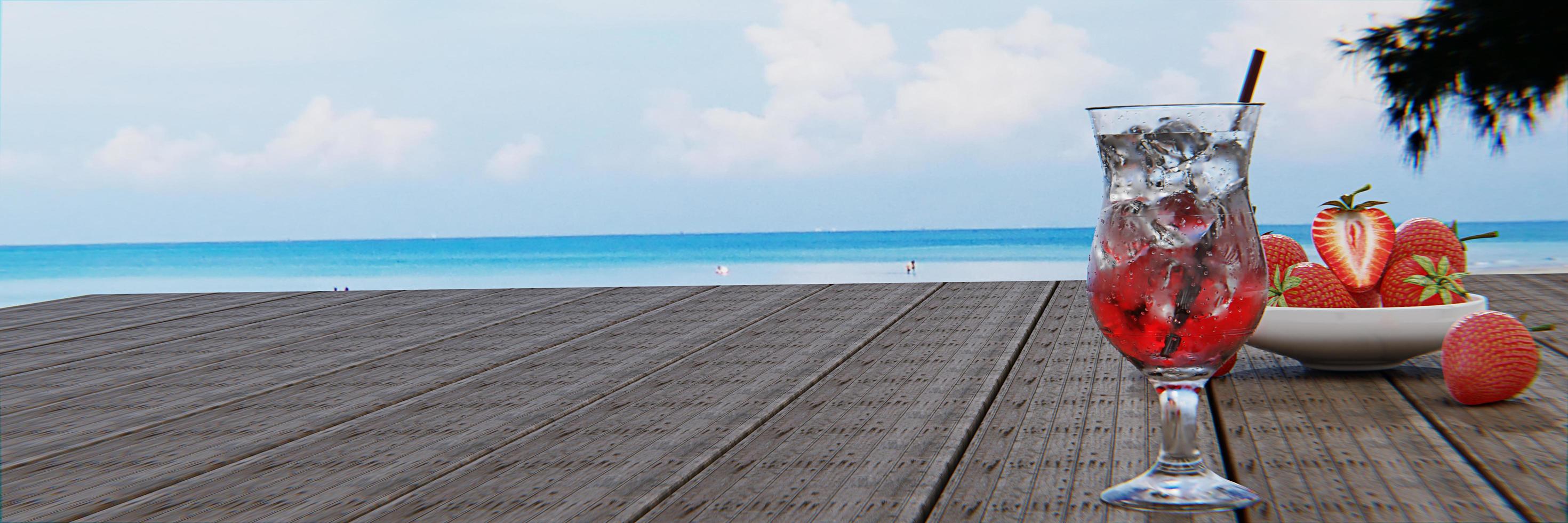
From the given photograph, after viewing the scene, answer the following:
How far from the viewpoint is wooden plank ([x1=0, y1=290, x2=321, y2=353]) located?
5.24ft

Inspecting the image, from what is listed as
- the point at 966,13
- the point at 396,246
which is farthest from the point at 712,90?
the point at 396,246

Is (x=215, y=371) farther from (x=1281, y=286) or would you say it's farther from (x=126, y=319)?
(x=1281, y=286)

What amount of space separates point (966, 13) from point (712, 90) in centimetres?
796

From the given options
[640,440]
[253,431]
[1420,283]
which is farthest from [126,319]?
[1420,283]

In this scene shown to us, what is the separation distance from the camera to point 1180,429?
62 centimetres

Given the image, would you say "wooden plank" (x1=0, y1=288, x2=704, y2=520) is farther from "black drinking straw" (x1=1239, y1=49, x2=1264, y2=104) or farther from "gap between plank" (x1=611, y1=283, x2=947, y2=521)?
"black drinking straw" (x1=1239, y1=49, x2=1264, y2=104)

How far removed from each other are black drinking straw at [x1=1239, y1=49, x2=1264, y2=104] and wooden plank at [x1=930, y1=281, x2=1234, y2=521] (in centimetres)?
25

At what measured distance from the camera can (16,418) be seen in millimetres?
1020

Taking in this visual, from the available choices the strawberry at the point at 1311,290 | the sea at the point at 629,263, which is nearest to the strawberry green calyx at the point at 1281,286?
the strawberry at the point at 1311,290

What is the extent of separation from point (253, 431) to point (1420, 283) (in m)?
1.07

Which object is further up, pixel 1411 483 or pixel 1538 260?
pixel 1411 483

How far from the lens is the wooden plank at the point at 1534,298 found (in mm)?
1206

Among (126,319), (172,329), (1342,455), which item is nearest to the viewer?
(1342,455)

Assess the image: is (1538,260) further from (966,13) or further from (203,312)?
(203,312)
